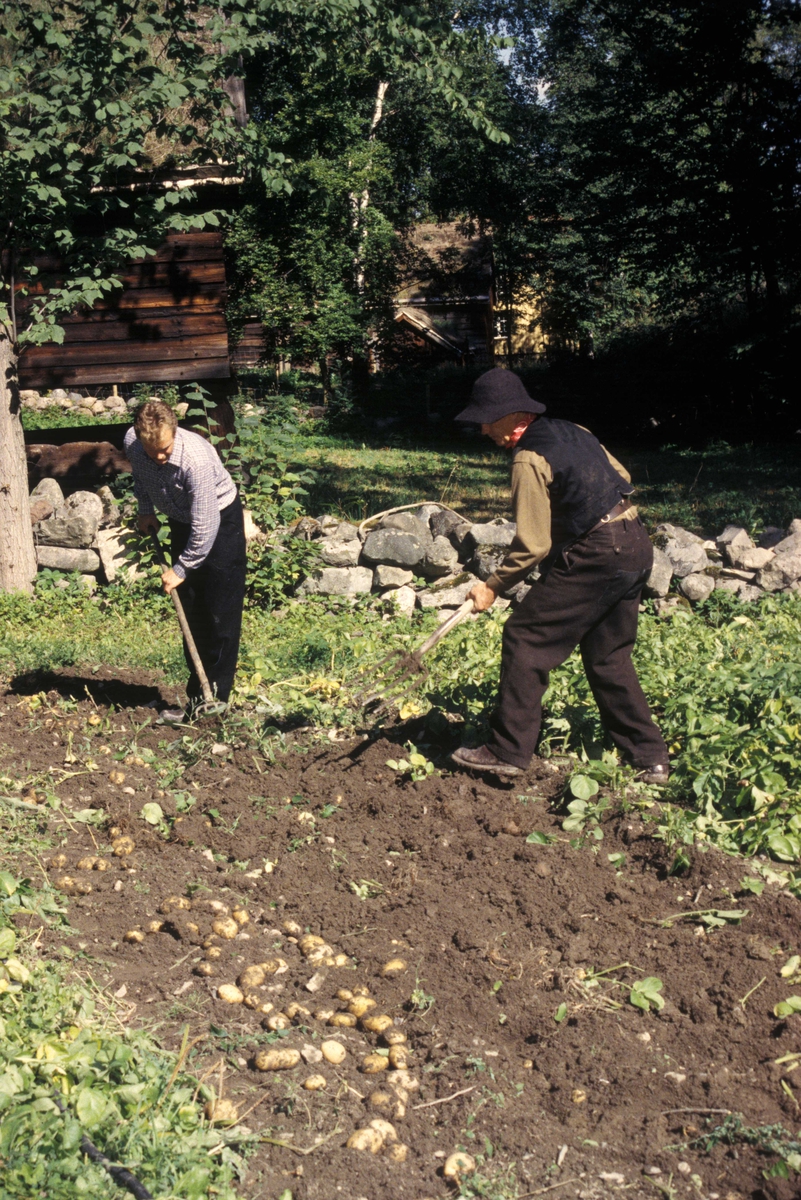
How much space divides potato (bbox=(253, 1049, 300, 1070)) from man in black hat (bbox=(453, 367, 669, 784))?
5.64ft

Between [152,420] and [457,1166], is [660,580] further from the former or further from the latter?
[457,1166]

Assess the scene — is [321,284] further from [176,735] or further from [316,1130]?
[316,1130]

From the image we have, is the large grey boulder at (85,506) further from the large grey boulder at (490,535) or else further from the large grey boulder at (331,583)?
the large grey boulder at (490,535)

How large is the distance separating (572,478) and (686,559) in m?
3.97

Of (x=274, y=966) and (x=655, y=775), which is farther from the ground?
(x=655, y=775)

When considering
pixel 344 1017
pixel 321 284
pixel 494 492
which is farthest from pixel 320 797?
pixel 321 284

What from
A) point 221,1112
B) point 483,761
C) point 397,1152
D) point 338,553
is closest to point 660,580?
point 338,553

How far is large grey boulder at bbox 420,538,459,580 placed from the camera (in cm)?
817

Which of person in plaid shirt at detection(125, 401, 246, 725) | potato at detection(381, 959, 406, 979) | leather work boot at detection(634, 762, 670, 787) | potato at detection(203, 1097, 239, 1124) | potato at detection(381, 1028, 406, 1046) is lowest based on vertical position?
potato at detection(381, 1028, 406, 1046)

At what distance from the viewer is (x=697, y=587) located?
25.2 ft

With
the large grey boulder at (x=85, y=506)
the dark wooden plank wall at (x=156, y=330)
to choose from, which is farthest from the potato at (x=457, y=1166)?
the dark wooden plank wall at (x=156, y=330)

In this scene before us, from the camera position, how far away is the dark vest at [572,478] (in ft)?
13.8

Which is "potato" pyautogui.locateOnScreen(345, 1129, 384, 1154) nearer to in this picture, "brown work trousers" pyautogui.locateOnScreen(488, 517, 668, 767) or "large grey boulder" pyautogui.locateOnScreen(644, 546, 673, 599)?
"brown work trousers" pyautogui.locateOnScreen(488, 517, 668, 767)

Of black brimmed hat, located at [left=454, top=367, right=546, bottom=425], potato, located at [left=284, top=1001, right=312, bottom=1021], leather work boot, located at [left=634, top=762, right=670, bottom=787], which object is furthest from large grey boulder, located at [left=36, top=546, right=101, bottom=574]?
potato, located at [left=284, top=1001, right=312, bottom=1021]
